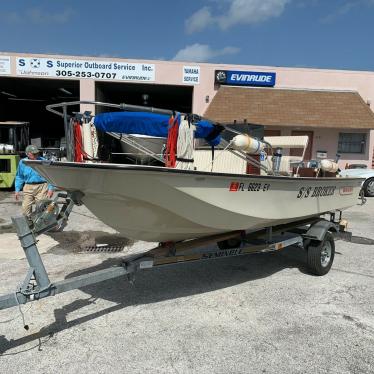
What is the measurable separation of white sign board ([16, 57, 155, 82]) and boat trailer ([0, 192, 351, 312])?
13.5m

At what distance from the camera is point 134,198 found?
371 centimetres

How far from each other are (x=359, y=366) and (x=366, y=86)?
18.5 metres

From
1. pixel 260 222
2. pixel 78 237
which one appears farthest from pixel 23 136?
pixel 260 222

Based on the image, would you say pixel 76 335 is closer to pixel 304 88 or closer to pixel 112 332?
pixel 112 332

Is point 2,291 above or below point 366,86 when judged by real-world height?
below

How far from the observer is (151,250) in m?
4.39

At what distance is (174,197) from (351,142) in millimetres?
17060

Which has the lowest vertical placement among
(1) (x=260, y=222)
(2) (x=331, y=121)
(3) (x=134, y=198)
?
(1) (x=260, y=222)


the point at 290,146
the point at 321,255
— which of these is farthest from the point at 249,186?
the point at 290,146

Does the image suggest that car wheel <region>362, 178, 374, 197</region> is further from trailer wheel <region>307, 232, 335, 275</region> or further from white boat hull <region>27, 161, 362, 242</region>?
A: white boat hull <region>27, 161, 362, 242</region>

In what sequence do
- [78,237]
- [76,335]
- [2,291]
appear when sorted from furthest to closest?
[78,237] → [2,291] → [76,335]

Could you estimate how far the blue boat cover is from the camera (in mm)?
4031

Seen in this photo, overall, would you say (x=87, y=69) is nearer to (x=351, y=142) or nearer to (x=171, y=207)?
(x=351, y=142)

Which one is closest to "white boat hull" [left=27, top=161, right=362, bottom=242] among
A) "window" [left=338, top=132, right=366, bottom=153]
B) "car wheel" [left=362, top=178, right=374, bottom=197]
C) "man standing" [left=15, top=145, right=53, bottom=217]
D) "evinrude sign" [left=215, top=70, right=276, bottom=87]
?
"man standing" [left=15, top=145, right=53, bottom=217]
